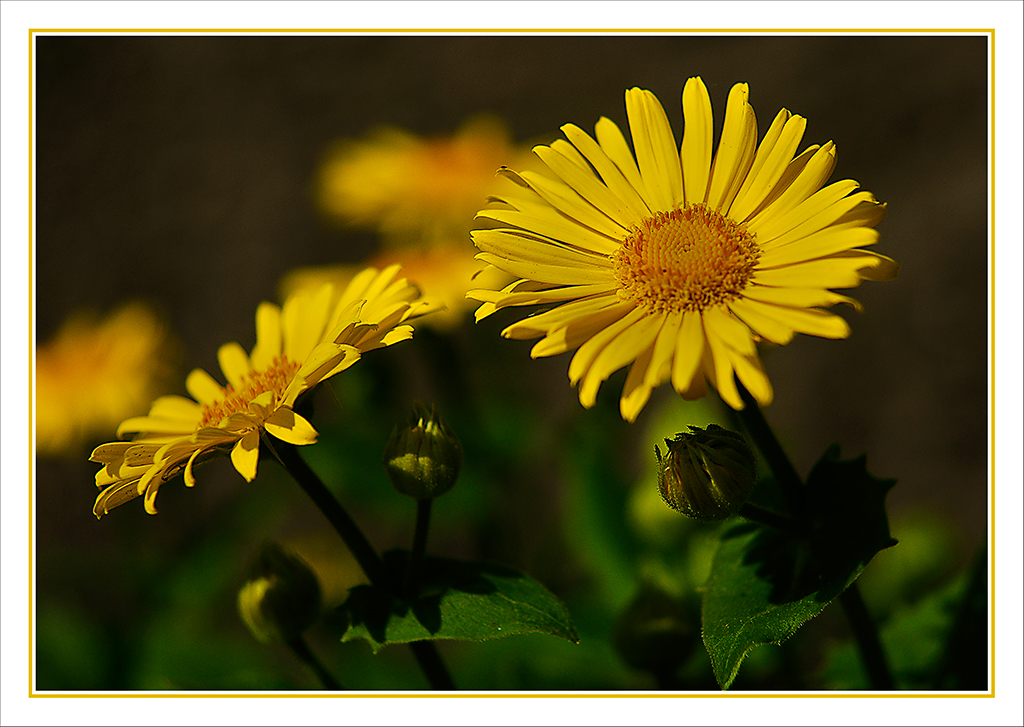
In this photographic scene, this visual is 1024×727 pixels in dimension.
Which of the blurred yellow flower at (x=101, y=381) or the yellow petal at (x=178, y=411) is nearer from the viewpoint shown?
the yellow petal at (x=178, y=411)

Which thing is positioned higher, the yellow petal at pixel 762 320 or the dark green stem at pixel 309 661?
the yellow petal at pixel 762 320

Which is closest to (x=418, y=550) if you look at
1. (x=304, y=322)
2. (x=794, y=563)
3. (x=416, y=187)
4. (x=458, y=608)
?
(x=458, y=608)

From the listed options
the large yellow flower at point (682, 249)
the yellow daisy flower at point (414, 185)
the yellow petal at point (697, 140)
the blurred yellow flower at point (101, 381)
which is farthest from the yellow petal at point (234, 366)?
the yellow daisy flower at point (414, 185)

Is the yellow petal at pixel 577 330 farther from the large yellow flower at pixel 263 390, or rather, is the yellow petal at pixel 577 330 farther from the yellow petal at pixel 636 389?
the large yellow flower at pixel 263 390

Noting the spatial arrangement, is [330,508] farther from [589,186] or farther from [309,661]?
[589,186]

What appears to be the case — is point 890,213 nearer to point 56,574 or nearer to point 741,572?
point 741,572

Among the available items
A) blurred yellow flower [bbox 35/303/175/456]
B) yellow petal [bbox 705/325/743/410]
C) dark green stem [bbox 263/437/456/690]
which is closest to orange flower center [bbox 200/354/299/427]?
dark green stem [bbox 263/437/456/690]
